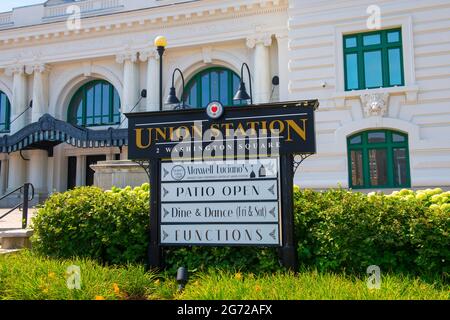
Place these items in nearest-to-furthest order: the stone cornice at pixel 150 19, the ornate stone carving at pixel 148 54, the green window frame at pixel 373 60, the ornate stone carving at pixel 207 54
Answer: the green window frame at pixel 373 60 < the stone cornice at pixel 150 19 < the ornate stone carving at pixel 207 54 < the ornate stone carving at pixel 148 54

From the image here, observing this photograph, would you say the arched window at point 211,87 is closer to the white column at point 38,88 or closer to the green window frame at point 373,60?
the green window frame at point 373,60

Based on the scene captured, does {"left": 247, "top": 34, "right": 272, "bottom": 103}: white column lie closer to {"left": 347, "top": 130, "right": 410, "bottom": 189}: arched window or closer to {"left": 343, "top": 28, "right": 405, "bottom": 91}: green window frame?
{"left": 343, "top": 28, "right": 405, "bottom": 91}: green window frame

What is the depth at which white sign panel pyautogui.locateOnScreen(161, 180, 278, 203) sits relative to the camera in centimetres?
589

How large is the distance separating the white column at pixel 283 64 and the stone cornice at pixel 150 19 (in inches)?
57.9

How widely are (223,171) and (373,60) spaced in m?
12.7

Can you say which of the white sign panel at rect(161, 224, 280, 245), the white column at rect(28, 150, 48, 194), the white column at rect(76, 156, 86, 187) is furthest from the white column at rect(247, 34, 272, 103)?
the white sign panel at rect(161, 224, 280, 245)

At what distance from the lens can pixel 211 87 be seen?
2266 cm

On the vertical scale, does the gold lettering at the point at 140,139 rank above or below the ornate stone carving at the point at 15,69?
below

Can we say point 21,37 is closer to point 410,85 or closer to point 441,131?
point 410,85

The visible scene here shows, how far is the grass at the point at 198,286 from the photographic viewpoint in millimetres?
4320

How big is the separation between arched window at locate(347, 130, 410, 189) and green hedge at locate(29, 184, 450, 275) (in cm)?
881

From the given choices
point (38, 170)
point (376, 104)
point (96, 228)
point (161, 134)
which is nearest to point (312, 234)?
point (161, 134)

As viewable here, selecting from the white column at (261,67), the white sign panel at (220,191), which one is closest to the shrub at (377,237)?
the white sign panel at (220,191)
